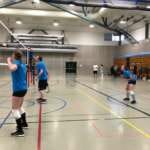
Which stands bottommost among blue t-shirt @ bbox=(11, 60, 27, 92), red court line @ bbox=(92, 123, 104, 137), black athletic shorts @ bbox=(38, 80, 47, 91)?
red court line @ bbox=(92, 123, 104, 137)

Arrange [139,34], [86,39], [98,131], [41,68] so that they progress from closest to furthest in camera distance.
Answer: [98,131]
[41,68]
[139,34]
[86,39]

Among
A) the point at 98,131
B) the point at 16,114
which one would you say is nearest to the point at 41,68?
the point at 16,114

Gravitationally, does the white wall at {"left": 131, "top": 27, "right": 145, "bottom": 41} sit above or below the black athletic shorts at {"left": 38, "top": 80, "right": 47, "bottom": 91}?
above

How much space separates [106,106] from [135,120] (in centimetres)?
228

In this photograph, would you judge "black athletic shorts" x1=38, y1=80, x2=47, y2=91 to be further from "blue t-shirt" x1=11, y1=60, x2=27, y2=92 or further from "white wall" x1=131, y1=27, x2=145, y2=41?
"white wall" x1=131, y1=27, x2=145, y2=41

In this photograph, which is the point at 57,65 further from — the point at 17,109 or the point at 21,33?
the point at 17,109

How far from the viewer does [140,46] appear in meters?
26.2

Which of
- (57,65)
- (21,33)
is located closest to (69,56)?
(57,65)

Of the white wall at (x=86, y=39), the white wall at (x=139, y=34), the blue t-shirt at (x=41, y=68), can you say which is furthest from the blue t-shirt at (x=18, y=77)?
the white wall at (x=86, y=39)

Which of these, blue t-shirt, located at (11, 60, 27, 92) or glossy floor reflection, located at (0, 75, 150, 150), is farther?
blue t-shirt, located at (11, 60, 27, 92)

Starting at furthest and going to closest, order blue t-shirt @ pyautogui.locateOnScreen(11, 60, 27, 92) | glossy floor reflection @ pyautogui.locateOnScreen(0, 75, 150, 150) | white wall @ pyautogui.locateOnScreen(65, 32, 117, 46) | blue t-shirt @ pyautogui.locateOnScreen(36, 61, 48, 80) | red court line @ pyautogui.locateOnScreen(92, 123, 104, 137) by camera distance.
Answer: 1. white wall @ pyautogui.locateOnScreen(65, 32, 117, 46)
2. blue t-shirt @ pyautogui.locateOnScreen(36, 61, 48, 80)
3. red court line @ pyautogui.locateOnScreen(92, 123, 104, 137)
4. blue t-shirt @ pyautogui.locateOnScreen(11, 60, 27, 92)
5. glossy floor reflection @ pyautogui.locateOnScreen(0, 75, 150, 150)

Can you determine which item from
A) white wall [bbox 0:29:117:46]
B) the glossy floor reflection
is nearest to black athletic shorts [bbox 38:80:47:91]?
the glossy floor reflection

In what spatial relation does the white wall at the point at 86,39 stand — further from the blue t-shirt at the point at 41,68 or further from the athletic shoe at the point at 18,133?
the athletic shoe at the point at 18,133

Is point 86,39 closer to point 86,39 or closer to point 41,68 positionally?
point 86,39
